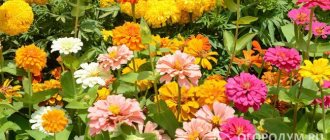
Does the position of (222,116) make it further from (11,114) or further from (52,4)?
(52,4)

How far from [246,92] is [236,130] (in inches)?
6.4

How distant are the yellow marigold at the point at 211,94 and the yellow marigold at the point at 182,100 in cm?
3

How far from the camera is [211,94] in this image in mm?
1745

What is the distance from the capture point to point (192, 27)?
2443mm

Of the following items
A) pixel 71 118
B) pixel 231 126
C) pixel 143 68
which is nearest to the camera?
pixel 231 126

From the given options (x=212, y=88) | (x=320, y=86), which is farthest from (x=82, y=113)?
(x=320, y=86)

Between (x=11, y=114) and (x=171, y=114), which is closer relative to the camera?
(x=171, y=114)

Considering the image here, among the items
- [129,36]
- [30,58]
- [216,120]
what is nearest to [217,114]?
[216,120]

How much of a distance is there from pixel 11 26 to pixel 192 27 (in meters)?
0.75

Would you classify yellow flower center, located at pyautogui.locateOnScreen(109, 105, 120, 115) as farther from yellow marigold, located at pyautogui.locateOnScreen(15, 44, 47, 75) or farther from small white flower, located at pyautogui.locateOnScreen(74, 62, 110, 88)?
yellow marigold, located at pyautogui.locateOnScreen(15, 44, 47, 75)

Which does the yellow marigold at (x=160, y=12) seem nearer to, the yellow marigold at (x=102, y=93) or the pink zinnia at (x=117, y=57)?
the yellow marigold at (x=102, y=93)

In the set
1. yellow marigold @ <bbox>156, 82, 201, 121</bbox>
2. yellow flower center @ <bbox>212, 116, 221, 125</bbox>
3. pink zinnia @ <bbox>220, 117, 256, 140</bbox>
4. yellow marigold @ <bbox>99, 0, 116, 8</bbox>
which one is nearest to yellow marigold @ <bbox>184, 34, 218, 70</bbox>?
yellow marigold @ <bbox>156, 82, 201, 121</bbox>

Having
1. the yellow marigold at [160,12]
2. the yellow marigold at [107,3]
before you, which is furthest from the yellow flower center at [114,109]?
the yellow marigold at [107,3]

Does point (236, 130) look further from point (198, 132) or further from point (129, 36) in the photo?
point (129, 36)
